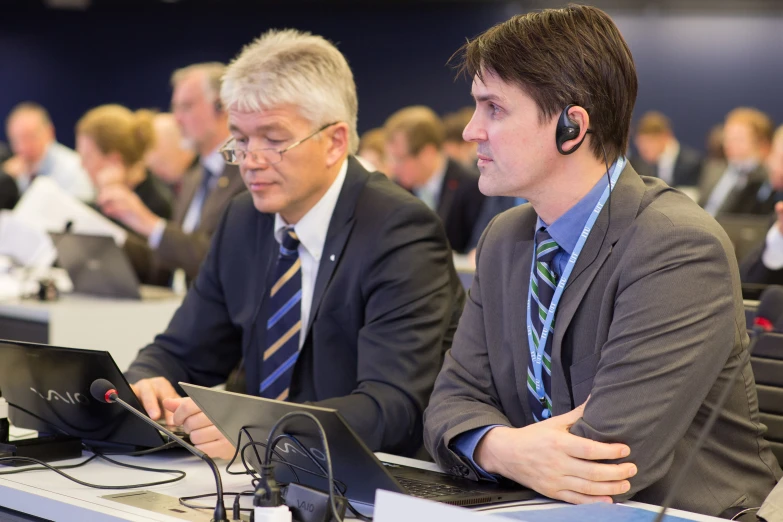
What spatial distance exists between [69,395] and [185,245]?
216 cm

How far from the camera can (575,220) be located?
5.56 ft

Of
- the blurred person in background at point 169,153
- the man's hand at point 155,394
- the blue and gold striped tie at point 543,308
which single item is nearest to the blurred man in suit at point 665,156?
the blurred person in background at point 169,153

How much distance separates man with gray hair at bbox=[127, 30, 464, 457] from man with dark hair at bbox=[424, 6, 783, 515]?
28cm

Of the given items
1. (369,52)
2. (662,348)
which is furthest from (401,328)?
(369,52)

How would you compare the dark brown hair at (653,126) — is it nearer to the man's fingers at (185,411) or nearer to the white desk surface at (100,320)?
the white desk surface at (100,320)

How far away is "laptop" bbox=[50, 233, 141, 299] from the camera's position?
3.70 metres

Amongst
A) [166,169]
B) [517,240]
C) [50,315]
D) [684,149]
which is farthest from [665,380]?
[684,149]

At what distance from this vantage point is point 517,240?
5.95 feet

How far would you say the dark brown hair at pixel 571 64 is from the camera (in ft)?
5.44

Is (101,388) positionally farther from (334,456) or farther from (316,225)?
(316,225)

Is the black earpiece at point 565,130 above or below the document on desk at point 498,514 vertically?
above

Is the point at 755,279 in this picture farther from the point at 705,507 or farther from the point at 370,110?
the point at 370,110

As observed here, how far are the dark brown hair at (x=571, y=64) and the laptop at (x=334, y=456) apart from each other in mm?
604

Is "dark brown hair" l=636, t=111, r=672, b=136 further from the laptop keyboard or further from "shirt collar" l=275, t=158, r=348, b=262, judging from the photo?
the laptop keyboard
